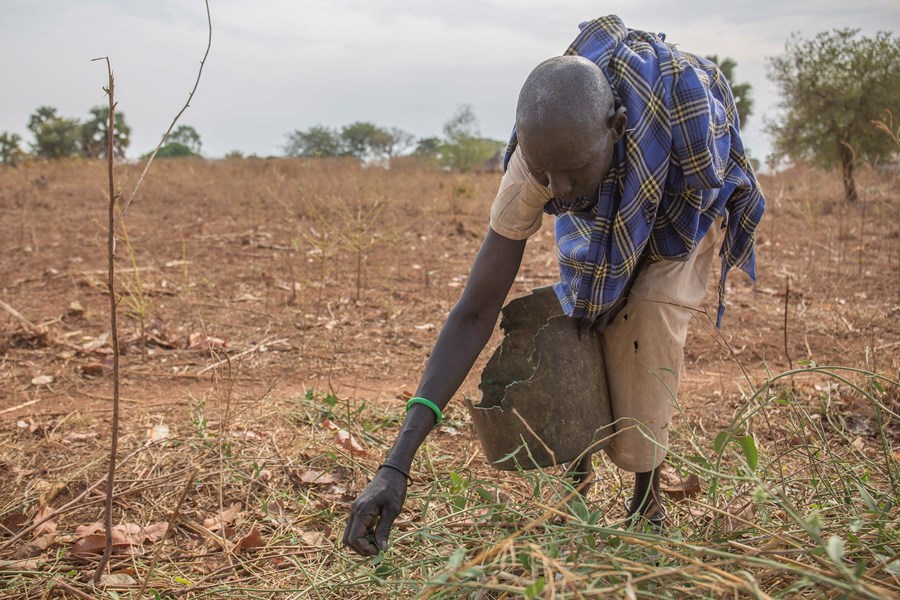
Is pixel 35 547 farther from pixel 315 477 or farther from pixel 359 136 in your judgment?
pixel 359 136

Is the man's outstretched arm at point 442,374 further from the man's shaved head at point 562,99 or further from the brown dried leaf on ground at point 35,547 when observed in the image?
the brown dried leaf on ground at point 35,547

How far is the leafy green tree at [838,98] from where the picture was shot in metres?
10.7

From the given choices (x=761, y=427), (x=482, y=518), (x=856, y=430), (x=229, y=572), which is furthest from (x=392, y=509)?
(x=856, y=430)

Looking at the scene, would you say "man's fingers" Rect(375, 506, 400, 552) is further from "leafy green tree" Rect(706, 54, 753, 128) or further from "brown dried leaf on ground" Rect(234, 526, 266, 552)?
"leafy green tree" Rect(706, 54, 753, 128)

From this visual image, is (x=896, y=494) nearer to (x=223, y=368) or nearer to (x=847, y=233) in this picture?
(x=223, y=368)

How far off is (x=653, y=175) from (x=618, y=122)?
0.15 meters

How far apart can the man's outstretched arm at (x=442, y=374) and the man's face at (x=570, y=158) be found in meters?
0.28

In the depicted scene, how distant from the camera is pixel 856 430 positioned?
2844 mm

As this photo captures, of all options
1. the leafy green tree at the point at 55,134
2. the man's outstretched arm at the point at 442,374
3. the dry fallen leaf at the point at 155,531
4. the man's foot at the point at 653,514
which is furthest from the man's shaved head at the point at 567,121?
the leafy green tree at the point at 55,134

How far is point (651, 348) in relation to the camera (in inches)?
74.5

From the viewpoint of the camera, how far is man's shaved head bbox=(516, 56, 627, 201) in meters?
1.47

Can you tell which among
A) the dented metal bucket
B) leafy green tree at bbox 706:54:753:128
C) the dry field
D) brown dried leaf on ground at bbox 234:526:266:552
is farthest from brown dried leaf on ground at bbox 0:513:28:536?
leafy green tree at bbox 706:54:753:128

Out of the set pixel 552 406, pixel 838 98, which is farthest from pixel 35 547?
pixel 838 98

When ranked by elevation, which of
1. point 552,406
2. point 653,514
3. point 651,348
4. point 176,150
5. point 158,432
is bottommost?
point 158,432
